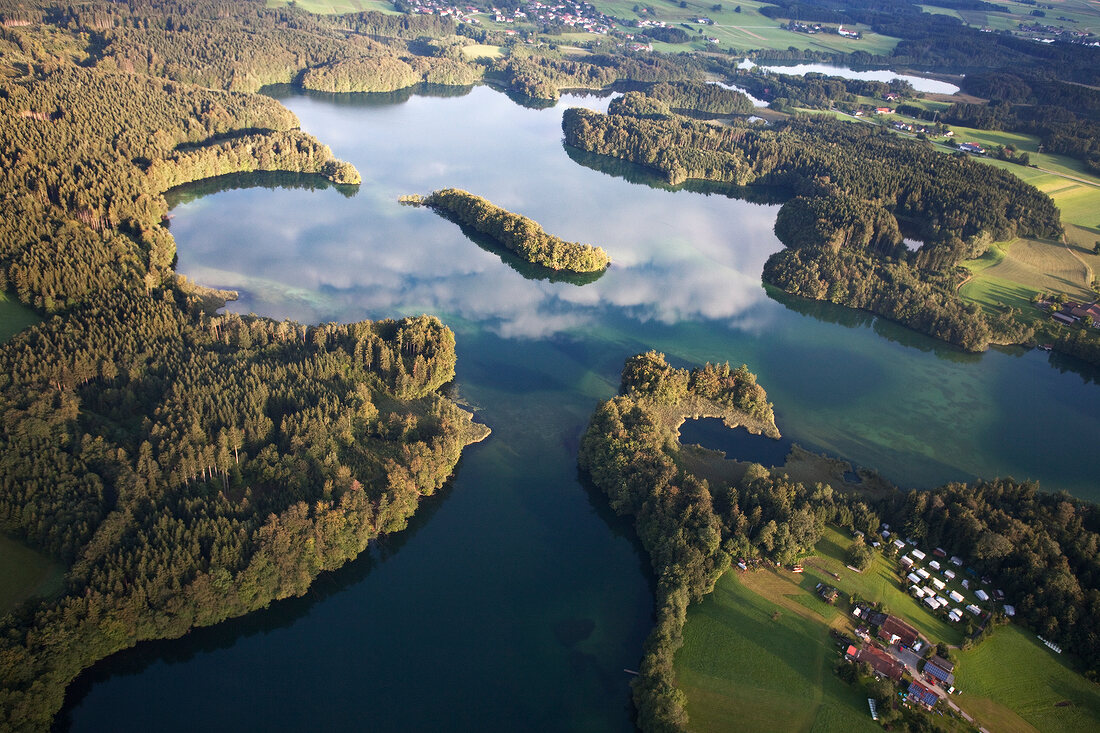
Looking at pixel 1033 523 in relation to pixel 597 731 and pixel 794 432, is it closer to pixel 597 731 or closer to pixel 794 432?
pixel 794 432

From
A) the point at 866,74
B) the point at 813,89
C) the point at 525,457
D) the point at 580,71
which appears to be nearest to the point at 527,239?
the point at 525,457

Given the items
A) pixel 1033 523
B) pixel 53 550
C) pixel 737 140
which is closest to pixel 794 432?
pixel 1033 523

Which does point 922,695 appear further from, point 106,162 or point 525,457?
point 106,162

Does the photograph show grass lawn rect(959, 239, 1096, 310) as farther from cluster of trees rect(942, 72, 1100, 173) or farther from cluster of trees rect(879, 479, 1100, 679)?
cluster of trees rect(942, 72, 1100, 173)

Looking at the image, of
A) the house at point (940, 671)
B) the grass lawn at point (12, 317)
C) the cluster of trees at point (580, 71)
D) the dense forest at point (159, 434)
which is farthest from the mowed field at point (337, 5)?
the house at point (940, 671)

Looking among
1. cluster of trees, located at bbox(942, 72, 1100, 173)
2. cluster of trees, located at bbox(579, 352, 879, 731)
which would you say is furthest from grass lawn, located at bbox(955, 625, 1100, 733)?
cluster of trees, located at bbox(942, 72, 1100, 173)
